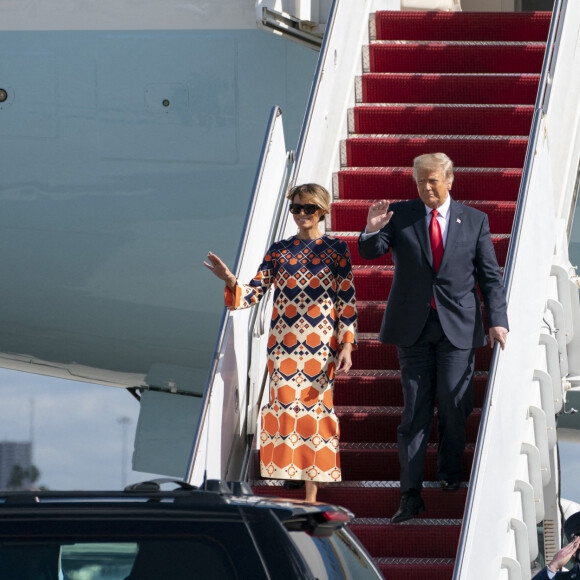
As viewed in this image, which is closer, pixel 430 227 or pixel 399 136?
pixel 430 227

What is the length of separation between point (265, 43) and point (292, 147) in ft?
2.11

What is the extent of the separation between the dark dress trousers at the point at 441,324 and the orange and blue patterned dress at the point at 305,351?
181 mm

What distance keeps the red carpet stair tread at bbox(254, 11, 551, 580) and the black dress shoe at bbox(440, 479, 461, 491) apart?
4 centimetres

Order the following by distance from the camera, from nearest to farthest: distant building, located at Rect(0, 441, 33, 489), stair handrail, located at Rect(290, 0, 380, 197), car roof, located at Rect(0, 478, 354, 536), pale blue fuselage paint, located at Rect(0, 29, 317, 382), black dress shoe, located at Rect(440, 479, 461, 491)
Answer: car roof, located at Rect(0, 478, 354, 536) → black dress shoe, located at Rect(440, 479, 461, 491) → stair handrail, located at Rect(290, 0, 380, 197) → pale blue fuselage paint, located at Rect(0, 29, 317, 382) → distant building, located at Rect(0, 441, 33, 489)

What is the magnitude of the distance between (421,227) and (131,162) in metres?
2.72

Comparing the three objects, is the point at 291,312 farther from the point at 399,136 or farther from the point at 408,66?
the point at 408,66

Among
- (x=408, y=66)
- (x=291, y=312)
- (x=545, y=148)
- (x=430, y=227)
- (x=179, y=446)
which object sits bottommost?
(x=179, y=446)

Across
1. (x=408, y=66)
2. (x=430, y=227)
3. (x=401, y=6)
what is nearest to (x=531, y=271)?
(x=430, y=227)

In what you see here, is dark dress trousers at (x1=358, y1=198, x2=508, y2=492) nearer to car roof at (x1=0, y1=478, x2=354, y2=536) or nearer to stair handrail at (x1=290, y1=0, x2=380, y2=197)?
stair handrail at (x1=290, y1=0, x2=380, y2=197)

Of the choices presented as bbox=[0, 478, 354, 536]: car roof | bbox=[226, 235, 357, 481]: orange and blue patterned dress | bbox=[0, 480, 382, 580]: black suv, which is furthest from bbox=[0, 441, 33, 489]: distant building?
bbox=[0, 480, 382, 580]: black suv

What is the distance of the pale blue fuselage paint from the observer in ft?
23.4

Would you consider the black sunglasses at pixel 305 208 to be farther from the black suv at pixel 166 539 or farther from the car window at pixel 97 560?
the car window at pixel 97 560

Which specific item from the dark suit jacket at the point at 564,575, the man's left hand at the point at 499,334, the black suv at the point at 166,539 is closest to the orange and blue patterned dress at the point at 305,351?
the man's left hand at the point at 499,334

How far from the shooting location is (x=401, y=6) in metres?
8.20
